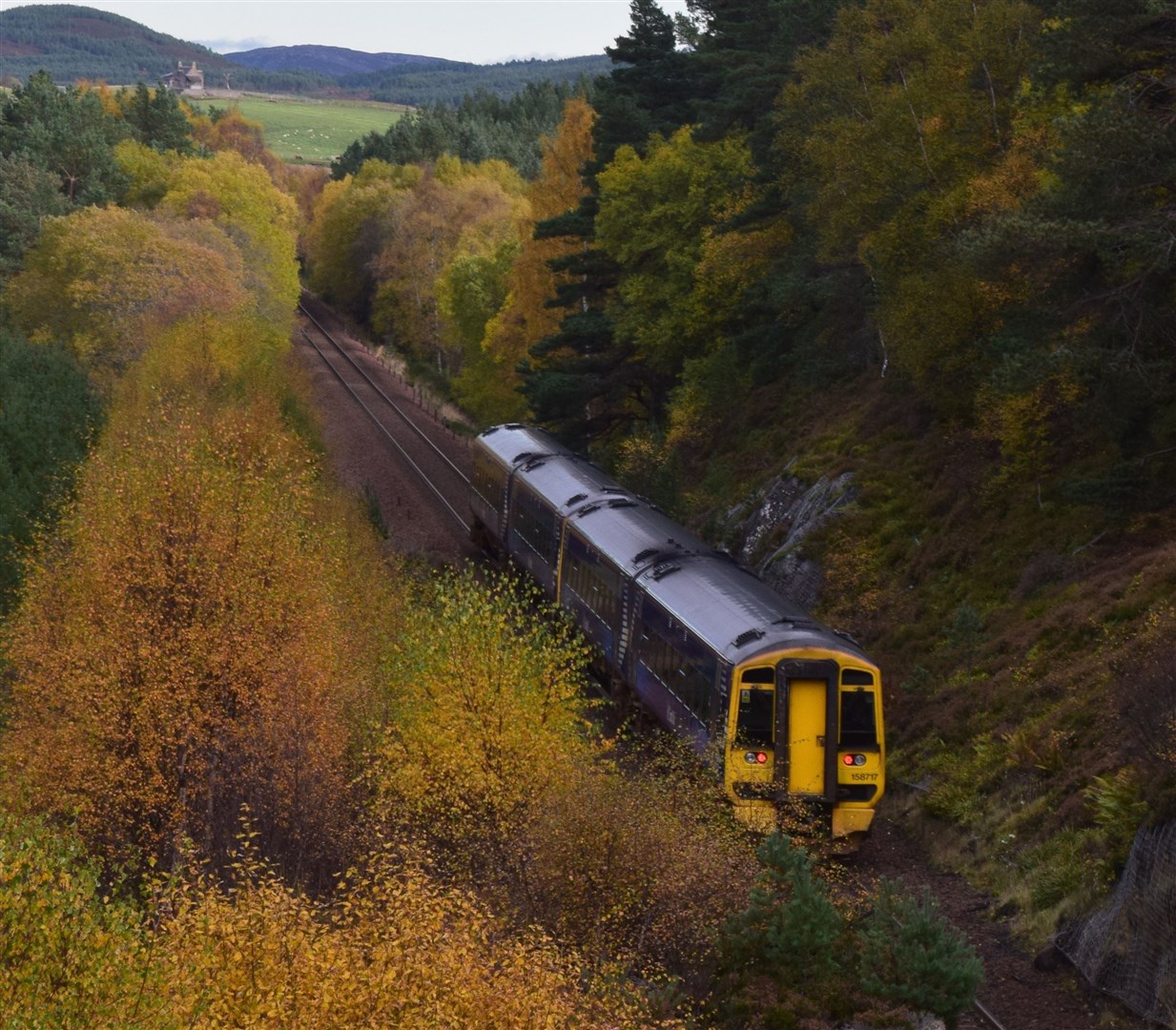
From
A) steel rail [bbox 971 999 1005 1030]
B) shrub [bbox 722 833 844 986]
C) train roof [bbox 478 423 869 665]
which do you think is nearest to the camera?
shrub [bbox 722 833 844 986]

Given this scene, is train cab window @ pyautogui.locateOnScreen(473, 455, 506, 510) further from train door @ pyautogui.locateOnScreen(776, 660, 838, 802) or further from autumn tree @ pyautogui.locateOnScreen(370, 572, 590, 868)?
train door @ pyautogui.locateOnScreen(776, 660, 838, 802)

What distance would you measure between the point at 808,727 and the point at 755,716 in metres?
0.83

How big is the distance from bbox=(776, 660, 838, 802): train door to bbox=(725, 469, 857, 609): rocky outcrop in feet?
32.2

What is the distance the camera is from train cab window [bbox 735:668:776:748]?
796 inches

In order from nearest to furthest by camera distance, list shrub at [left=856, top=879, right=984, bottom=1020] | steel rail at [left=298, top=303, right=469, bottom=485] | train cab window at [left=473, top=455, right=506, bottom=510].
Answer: shrub at [left=856, top=879, right=984, bottom=1020] → train cab window at [left=473, top=455, right=506, bottom=510] → steel rail at [left=298, top=303, right=469, bottom=485]

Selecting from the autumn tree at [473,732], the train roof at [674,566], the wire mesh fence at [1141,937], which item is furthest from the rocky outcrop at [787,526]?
the wire mesh fence at [1141,937]

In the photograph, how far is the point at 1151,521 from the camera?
24.2 m

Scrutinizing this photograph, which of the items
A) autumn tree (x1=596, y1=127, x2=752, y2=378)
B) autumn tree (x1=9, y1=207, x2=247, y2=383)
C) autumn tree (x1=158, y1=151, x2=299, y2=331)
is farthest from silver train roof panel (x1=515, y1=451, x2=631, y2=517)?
autumn tree (x1=158, y1=151, x2=299, y2=331)

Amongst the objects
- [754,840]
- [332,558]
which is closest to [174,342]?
[332,558]

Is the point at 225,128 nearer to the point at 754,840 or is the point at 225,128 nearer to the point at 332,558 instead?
the point at 332,558

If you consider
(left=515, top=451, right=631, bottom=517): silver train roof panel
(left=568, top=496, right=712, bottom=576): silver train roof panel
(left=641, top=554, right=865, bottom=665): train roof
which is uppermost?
(left=641, top=554, right=865, bottom=665): train roof

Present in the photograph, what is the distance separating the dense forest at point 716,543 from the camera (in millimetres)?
14375

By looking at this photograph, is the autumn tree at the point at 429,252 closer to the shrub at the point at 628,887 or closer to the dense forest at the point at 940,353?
the dense forest at the point at 940,353

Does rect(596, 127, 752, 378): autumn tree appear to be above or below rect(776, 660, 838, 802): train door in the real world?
above
